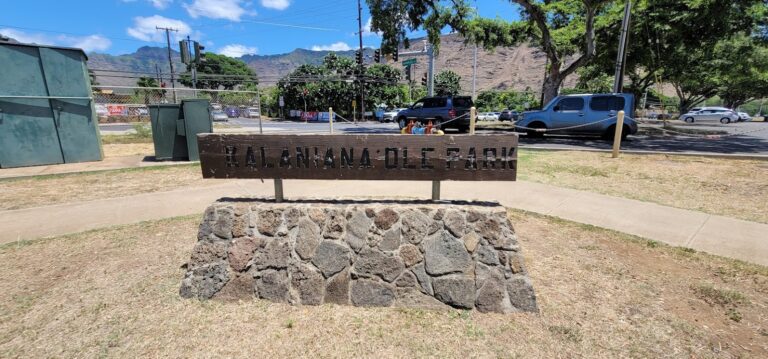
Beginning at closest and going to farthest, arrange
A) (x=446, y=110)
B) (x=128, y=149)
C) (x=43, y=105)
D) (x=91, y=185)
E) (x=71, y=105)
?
(x=91, y=185) < (x=43, y=105) < (x=71, y=105) < (x=128, y=149) < (x=446, y=110)

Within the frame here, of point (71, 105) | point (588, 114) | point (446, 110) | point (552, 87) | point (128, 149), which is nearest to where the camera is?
point (71, 105)

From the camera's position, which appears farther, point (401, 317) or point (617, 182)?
point (617, 182)

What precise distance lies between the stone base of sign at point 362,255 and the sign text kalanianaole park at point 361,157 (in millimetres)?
262

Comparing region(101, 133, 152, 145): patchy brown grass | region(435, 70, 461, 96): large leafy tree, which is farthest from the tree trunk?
region(435, 70, 461, 96): large leafy tree

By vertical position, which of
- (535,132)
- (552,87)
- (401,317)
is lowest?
(401,317)

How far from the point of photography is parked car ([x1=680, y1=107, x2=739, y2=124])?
103 feet

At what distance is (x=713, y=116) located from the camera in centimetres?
3219

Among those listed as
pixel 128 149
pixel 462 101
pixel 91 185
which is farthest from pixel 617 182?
pixel 128 149

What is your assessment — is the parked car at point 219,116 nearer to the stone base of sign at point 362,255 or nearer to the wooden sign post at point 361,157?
the wooden sign post at point 361,157

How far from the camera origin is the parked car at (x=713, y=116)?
31.5 metres

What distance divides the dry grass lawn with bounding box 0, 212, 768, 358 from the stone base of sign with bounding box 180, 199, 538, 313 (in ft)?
0.43

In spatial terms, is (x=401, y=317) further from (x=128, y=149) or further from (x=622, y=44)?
(x=622, y=44)

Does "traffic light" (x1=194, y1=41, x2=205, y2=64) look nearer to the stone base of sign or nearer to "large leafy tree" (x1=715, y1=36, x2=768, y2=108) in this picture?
the stone base of sign

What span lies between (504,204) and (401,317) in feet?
10.7
